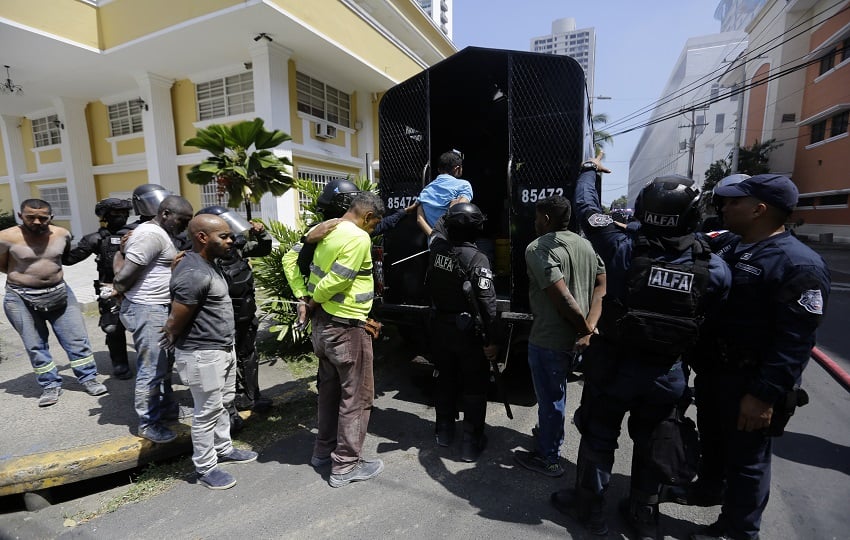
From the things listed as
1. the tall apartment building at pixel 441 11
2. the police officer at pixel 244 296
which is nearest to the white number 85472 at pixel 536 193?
the police officer at pixel 244 296

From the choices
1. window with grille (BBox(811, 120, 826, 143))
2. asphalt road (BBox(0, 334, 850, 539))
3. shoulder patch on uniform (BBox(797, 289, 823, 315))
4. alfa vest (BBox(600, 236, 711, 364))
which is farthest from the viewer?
window with grille (BBox(811, 120, 826, 143))

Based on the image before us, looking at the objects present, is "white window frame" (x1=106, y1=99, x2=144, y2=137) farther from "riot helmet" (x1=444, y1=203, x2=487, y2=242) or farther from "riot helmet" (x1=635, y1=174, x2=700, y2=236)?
"riot helmet" (x1=635, y1=174, x2=700, y2=236)

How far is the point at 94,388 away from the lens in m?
3.71

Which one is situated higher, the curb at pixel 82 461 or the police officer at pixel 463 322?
the police officer at pixel 463 322

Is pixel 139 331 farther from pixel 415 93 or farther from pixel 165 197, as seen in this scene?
pixel 415 93

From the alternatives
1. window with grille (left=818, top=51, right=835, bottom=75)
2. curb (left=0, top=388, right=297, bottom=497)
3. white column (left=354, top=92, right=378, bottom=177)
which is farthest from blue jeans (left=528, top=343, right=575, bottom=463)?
window with grille (left=818, top=51, right=835, bottom=75)

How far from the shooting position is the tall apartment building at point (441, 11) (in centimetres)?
5497

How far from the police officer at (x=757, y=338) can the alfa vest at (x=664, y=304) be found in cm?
24

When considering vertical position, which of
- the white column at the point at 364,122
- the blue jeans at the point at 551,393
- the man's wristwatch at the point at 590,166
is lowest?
the blue jeans at the point at 551,393

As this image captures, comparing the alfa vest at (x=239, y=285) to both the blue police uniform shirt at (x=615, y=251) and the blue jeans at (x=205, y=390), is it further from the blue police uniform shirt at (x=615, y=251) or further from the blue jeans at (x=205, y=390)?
the blue police uniform shirt at (x=615, y=251)

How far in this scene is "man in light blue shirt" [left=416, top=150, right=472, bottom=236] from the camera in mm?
3695

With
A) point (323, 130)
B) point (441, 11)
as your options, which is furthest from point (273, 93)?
point (441, 11)

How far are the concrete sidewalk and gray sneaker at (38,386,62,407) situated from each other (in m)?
0.05

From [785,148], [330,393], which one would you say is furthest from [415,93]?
[785,148]
